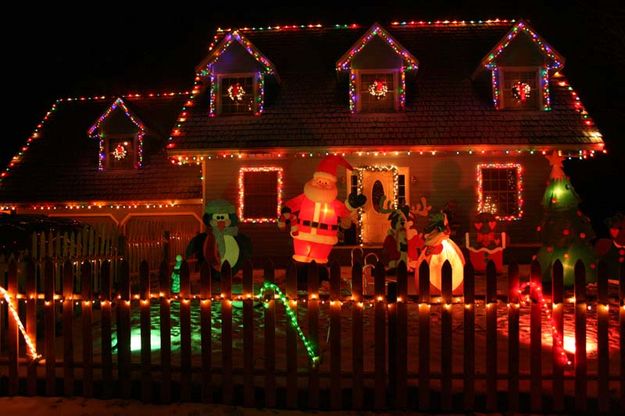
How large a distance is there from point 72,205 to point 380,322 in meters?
16.5

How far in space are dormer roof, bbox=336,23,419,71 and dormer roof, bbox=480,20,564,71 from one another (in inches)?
89.9

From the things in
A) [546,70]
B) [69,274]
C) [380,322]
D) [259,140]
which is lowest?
[380,322]

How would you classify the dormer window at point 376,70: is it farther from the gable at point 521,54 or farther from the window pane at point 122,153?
the window pane at point 122,153

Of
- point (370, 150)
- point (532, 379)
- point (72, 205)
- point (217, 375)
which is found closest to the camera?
point (532, 379)

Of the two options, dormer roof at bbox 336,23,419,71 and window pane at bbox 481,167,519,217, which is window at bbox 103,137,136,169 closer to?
dormer roof at bbox 336,23,419,71

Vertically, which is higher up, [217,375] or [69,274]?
[69,274]

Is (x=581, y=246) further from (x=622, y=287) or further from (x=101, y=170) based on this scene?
(x=101, y=170)

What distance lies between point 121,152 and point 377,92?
31.3 ft

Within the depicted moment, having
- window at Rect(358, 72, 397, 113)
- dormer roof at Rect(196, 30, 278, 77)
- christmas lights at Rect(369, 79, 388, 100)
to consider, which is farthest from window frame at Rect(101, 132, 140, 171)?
christmas lights at Rect(369, 79, 388, 100)

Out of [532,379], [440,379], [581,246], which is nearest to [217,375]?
[440,379]

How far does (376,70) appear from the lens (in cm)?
1697

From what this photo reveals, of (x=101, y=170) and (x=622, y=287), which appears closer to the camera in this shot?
(x=622, y=287)

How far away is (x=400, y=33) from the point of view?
63.3ft

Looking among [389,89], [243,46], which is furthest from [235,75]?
[389,89]
